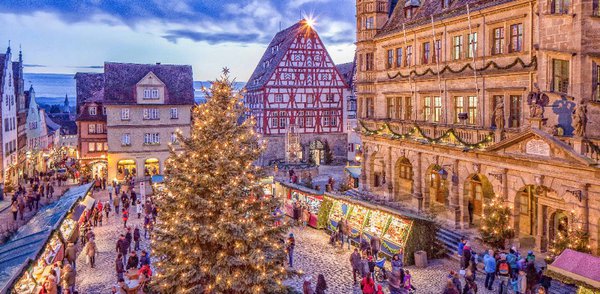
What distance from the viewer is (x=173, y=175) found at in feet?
46.7

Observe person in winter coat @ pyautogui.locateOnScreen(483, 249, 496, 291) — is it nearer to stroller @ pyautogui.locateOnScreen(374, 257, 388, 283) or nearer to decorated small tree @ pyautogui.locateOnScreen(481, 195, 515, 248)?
stroller @ pyautogui.locateOnScreen(374, 257, 388, 283)

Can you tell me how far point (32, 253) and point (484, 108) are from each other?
72.1 feet

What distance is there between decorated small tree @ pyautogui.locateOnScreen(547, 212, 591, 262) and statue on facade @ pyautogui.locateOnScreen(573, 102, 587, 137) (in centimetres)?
339

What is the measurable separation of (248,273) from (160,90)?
38.9m

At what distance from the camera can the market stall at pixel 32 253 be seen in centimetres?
1603

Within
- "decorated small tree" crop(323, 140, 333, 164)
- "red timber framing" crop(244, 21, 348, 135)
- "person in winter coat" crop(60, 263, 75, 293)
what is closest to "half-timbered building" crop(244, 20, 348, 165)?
"red timber framing" crop(244, 21, 348, 135)

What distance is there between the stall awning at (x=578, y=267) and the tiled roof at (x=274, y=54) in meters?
43.0

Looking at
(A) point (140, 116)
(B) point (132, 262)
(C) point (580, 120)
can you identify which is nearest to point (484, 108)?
(C) point (580, 120)

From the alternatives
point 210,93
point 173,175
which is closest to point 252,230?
point 173,175

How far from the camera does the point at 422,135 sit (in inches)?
1199

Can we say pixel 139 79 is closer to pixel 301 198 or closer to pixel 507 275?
pixel 301 198

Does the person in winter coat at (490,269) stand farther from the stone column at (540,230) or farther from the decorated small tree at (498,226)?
the stone column at (540,230)

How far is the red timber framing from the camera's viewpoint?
58.1m

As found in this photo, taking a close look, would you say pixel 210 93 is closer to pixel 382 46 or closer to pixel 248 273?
pixel 248 273
